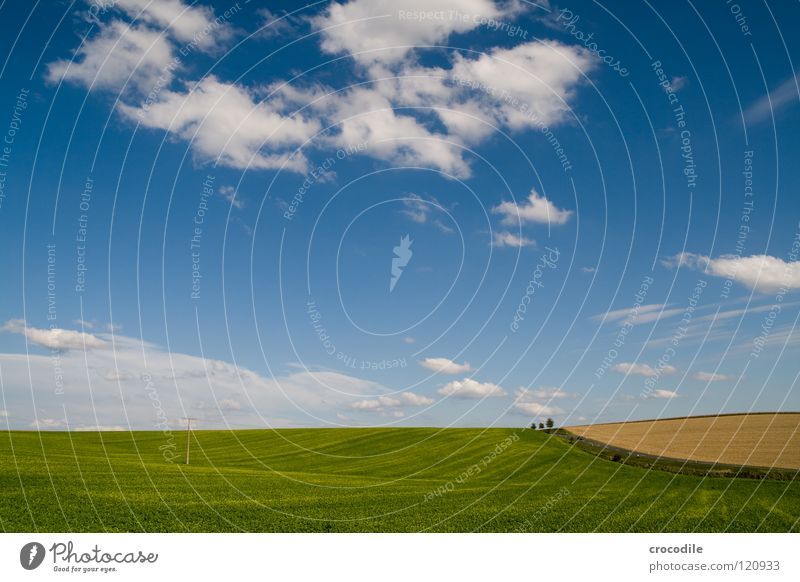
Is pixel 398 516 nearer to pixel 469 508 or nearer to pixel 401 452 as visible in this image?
pixel 469 508

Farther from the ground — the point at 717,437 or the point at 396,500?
the point at 717,437

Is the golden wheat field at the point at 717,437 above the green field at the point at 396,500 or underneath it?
above

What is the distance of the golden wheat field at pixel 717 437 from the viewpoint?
64.8 m

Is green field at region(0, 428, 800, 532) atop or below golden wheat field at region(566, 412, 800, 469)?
below

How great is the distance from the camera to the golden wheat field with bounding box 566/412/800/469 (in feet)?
213

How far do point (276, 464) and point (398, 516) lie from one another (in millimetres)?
53079

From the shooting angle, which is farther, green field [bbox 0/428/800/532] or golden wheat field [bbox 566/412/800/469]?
golden wheat field [bbox 566/412/800/469]

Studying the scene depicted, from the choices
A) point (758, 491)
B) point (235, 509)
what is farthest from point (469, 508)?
point (758, 491)

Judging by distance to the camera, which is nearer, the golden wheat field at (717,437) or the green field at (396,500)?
the green field at (396,500)

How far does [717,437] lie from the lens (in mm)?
75750

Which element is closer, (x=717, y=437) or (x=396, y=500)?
(x=396, y=500)
